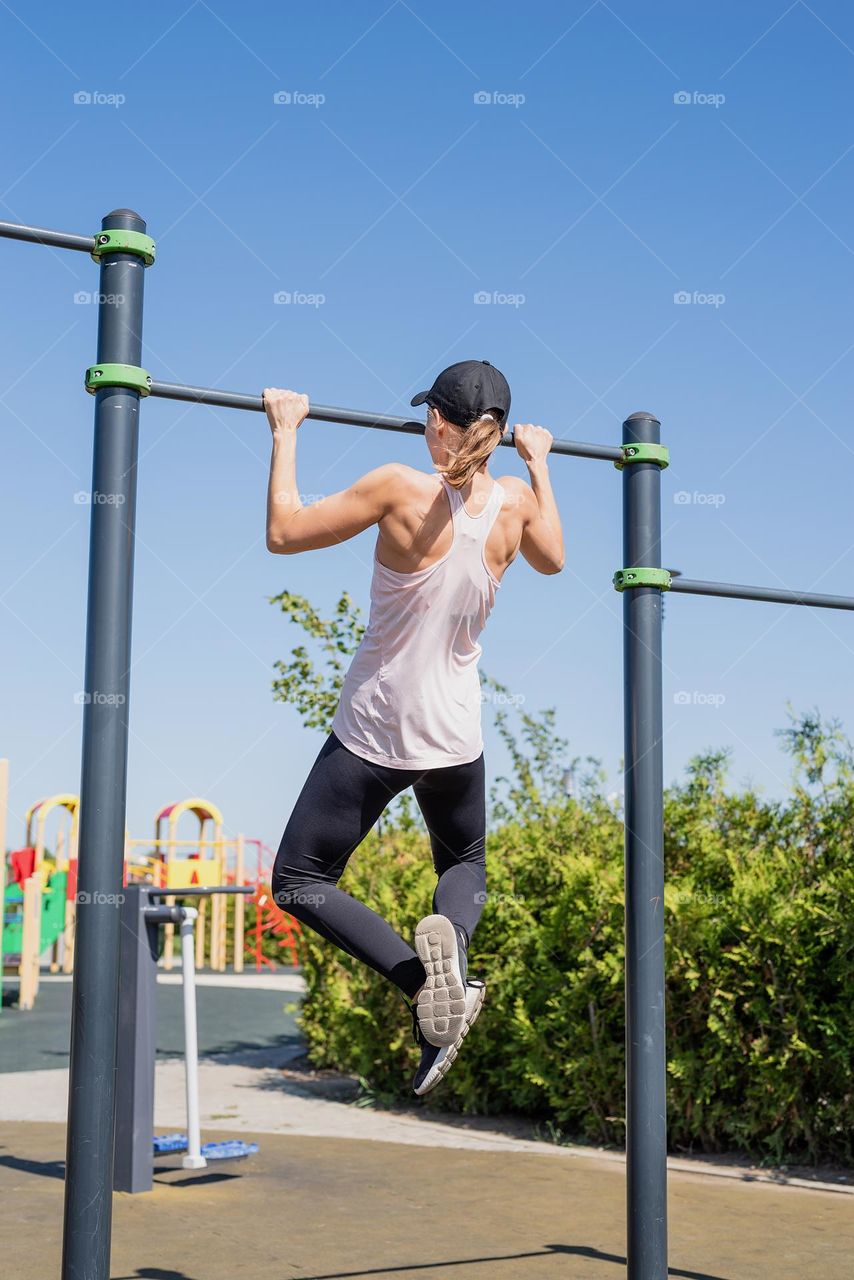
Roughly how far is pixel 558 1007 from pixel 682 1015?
28.5 inches

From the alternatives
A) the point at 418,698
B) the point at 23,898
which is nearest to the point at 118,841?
the point at 418,698

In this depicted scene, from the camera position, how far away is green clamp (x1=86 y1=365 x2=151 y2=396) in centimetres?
280

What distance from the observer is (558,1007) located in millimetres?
6855

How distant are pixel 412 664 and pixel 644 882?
1213mm

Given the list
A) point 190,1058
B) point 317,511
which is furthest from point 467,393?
point 190,1058

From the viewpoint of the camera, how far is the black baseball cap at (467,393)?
9.08 ft

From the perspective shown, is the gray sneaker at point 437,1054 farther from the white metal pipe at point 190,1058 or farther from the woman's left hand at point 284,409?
the white metal pipe at point 190,1058

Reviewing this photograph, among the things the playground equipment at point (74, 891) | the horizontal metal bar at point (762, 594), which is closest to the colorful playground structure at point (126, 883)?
the playground equipment at point (74, 891)

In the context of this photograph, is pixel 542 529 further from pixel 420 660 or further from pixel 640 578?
pixel 640 578

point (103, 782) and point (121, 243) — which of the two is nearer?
point (103, 782)

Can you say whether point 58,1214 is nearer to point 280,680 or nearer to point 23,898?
point 280,680

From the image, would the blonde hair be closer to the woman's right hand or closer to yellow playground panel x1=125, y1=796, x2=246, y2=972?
the woman's right hand

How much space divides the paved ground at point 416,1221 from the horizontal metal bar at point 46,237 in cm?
336

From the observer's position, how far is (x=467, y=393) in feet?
9.07
